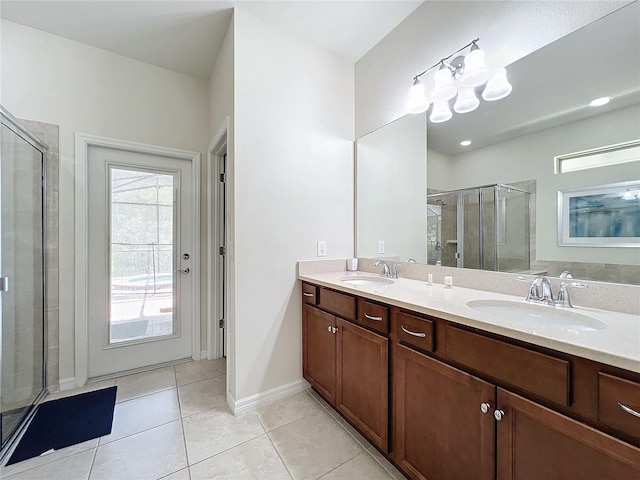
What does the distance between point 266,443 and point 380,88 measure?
2.59 meters

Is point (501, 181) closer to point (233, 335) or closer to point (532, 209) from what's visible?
point (532, 209)

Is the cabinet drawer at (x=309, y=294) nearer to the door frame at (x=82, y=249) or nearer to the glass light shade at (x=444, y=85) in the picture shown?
the glass light shade at (x=444, y=85)

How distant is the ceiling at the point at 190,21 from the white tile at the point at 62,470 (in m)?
2.76

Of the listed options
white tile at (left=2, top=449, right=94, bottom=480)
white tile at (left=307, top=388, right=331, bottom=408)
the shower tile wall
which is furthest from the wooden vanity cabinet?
the shower tile wall

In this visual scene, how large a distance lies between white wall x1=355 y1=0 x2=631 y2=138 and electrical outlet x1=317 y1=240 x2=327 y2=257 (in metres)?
1.01

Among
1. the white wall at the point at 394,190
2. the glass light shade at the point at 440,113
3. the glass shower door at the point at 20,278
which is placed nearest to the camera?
the glass shower door at the point at 20,278

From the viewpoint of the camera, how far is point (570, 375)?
2.50 feet

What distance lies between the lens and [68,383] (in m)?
2.13

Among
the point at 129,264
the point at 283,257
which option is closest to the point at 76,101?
the point at 129,264

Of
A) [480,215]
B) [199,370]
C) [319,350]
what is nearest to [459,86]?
[480,215]

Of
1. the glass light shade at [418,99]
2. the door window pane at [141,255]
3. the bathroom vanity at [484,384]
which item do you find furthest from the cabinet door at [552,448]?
the door window pane at [141,255]

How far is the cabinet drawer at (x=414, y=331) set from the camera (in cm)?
114

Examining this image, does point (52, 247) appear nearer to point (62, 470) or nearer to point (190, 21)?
point (62, 470)

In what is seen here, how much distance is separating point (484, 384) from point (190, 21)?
276cm
